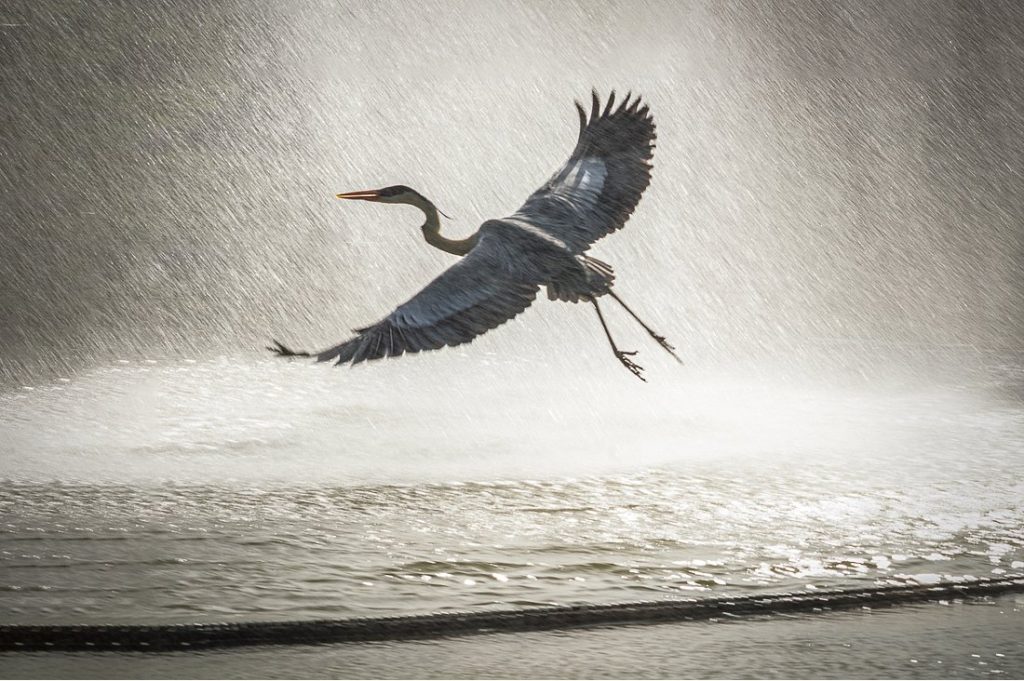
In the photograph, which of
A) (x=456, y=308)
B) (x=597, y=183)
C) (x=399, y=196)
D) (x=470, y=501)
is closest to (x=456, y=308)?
(x=456, y=308)

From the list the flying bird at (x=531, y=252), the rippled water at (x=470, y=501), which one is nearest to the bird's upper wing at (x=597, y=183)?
the flying bird at (x=531, y=252)

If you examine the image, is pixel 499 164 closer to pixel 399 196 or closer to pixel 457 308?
pixel 399 196

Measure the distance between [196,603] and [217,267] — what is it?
15146 mm

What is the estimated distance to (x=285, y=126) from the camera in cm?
2069

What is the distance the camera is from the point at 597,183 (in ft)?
22.2

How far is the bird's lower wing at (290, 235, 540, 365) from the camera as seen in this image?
550cm

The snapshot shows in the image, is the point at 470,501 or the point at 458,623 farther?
the point at 470,501

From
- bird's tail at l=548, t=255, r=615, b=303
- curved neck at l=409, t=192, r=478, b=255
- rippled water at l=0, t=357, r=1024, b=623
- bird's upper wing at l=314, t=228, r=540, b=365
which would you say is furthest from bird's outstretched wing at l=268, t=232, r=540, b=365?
rippled water at l=0, t=357, r=1024, b=623

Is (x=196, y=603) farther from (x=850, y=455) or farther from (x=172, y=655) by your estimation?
(x=850, y=455)

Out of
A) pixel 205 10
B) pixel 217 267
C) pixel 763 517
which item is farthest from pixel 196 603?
pixel 205 10

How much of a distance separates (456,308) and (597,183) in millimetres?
1270

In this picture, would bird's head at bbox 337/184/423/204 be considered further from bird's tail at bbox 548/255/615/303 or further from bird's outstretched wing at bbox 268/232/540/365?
bird's tail at bbox 548/255/615/303

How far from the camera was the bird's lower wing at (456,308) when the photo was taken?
217 inches

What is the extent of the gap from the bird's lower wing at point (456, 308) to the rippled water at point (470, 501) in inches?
38.5
